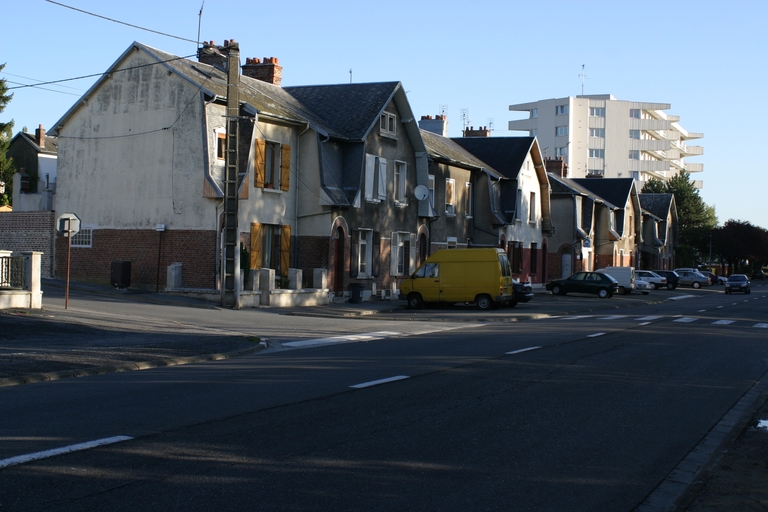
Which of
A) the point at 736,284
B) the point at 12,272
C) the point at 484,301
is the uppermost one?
the point at 12,272

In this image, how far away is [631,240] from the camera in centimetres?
7750

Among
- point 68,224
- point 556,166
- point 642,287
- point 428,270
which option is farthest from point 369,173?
point 556,166

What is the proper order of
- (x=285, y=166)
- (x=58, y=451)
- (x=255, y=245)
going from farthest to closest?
(x=285, y=166) → (x=255, y=245) → (x=58, y=451)

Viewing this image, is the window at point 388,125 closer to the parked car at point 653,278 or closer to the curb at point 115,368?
the curb at point 115,368

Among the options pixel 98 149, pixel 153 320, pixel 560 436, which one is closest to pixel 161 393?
pixel 560 436

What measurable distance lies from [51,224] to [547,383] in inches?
997

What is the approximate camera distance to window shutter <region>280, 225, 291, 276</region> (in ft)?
108

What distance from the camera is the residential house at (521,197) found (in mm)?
50594

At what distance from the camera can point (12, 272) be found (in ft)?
72.8

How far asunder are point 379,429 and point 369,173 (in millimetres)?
27305

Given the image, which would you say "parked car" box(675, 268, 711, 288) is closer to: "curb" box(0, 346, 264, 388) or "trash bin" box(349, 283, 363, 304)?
"trash bin" box(349, 283, 363, 304)

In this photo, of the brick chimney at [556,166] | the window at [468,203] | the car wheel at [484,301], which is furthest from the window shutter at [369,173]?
the brick chimney at [556,166]

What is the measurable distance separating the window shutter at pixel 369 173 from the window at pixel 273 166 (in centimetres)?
386

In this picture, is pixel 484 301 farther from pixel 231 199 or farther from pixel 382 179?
pixel 231 199
